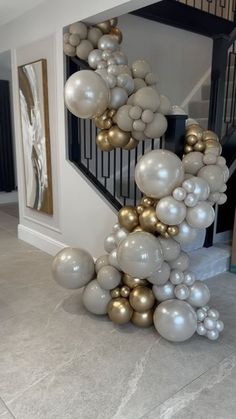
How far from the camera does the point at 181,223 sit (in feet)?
6.29

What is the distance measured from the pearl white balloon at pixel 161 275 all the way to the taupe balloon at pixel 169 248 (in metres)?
0.05

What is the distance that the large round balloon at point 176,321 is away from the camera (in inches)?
73.7

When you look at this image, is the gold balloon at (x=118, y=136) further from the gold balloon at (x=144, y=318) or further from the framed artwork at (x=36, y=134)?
the framed artwork at (x=36, y=134)

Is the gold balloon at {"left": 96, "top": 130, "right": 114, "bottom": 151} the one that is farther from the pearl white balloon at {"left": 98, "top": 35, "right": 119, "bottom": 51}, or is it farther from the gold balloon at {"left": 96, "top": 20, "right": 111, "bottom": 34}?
the gold balloon at {"left": 96, "top": 20, "right": 111, "bottom": 34}

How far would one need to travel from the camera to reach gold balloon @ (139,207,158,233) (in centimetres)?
197

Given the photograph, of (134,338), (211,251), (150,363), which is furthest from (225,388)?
(211,251)

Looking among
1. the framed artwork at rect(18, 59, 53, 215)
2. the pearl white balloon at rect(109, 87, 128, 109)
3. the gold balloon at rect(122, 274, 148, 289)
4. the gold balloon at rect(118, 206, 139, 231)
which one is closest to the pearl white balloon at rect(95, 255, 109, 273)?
the gold balloon at rect(122, 274, 148, 289)

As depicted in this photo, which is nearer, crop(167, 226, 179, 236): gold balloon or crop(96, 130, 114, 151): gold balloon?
crop(167, 226, 179, 236): gold balloon

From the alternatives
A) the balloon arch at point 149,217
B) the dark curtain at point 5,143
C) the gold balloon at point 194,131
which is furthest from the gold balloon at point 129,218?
the dark curtain at point 5,143

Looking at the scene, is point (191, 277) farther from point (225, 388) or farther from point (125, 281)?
point (225, 388)

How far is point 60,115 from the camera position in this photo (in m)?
3.07

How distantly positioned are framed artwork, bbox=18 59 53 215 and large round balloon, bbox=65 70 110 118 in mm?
1290

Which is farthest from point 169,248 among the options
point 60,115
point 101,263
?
point 60,115

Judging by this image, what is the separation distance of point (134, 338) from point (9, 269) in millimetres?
1517
